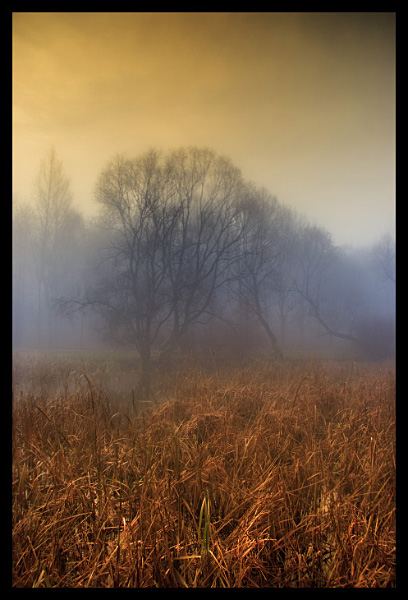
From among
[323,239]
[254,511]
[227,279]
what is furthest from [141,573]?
[323,239]

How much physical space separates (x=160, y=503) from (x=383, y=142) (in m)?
2.68

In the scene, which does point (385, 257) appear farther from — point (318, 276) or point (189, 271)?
point (189, 271)

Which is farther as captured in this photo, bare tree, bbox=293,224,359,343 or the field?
bare tree, bbox=293,224,359,343

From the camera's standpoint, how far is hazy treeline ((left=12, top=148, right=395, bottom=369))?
2.35 metres

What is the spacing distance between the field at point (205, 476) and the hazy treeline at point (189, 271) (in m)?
0.22

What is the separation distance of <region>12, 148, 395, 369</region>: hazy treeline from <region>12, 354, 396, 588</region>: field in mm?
224

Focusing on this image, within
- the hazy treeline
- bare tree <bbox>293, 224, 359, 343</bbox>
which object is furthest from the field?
bare tree <bbox>293, 224, 359, 343</bbox>

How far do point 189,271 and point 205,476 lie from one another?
1.32m

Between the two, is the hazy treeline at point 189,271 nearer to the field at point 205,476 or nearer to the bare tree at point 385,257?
the bare tree at point 385,257

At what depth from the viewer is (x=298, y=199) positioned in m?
2.37

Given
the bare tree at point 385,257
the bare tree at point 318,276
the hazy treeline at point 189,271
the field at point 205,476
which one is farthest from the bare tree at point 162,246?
the bare tree at point 385,257

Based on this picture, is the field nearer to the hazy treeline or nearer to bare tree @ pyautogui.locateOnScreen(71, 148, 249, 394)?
the hazy treeline

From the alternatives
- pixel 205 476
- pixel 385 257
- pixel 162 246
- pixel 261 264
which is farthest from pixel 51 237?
pixel 385 257

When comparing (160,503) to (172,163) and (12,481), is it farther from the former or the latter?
(172,163)
